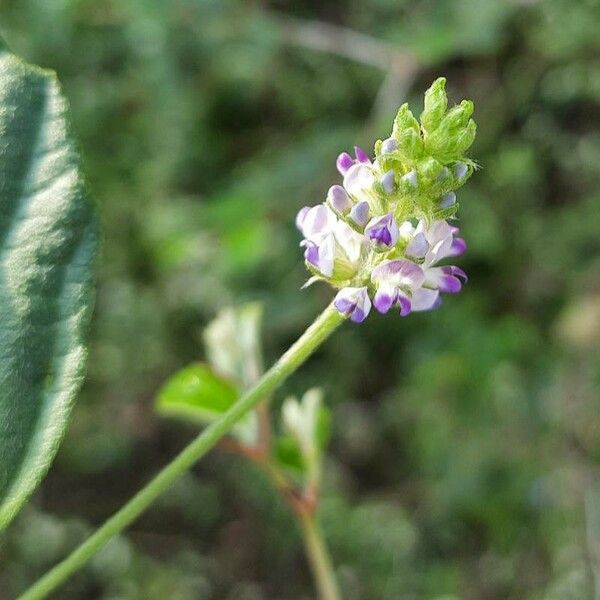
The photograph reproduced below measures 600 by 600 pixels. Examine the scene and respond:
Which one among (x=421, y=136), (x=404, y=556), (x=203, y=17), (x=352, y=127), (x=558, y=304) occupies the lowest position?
(x=404, y=556)

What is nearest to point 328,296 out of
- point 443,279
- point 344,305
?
point 443,279

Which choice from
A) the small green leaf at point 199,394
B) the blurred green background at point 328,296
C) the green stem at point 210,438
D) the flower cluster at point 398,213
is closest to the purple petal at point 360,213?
the flower cluster at point 398,213

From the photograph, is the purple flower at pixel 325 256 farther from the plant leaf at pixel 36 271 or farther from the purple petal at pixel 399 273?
the plant leaf at pixel 36 271

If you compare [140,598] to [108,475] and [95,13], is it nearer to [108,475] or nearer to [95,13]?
[108,475]

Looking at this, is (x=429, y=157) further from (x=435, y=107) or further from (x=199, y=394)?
(x=199, y=394)

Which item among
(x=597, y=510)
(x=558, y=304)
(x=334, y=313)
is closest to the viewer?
(x=334, y=313)

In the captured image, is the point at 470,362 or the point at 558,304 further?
the point at 558,304

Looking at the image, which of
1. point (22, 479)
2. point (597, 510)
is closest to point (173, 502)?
point (597, 510)
